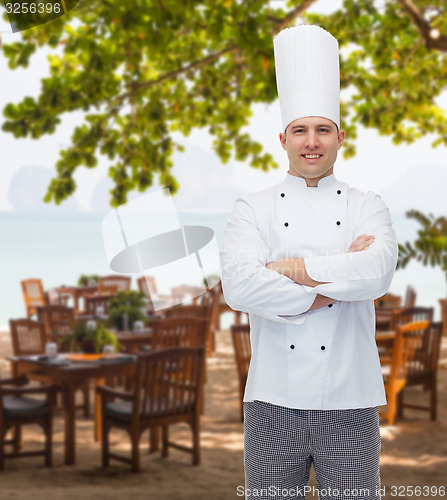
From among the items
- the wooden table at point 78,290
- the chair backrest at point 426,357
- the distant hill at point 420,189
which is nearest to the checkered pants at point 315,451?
the chair backrest at point 426,357

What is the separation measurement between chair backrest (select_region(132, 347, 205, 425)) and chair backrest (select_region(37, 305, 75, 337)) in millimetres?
2333

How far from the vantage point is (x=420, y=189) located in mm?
56562

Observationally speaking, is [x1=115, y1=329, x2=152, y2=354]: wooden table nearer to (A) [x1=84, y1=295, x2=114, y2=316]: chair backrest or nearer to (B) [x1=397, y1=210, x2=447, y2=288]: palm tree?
(A) [x1=84, y1=295, x2=114, y2=316]: chair backrest

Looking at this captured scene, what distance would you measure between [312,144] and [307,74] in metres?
0.19

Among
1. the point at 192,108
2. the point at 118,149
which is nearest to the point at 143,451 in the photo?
the point at 118,149

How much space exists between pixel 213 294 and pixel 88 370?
409 cm

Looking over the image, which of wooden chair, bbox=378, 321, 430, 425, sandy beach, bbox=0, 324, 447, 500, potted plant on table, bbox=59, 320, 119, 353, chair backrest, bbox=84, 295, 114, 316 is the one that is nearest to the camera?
sandy beach, bbox=0, 324, 447, 500

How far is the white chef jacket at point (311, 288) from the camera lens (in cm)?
140

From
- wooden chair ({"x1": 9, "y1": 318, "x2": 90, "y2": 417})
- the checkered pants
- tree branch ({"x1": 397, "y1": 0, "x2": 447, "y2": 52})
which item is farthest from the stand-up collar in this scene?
wooden chair ({"x1": 9, "y1": 318, "x2": 90, "y2": 417})

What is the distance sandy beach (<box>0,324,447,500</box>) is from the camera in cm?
374

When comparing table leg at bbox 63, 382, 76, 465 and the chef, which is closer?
the chef

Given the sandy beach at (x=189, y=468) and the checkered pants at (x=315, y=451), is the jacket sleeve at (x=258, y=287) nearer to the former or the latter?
the checkered pants at (x=315, y=451)

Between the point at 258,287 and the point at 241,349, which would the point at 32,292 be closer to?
the point at 241,349

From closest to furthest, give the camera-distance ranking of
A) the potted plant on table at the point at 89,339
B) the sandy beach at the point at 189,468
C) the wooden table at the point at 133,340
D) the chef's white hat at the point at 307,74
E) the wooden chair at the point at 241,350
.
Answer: the chef's white hat at the point at 307,74
the sandy beach at the point at 189,468
the potted plant on table at the point at 89,339
the wooden chair at the point at 241,350
the wooden table at the point at 133,340
